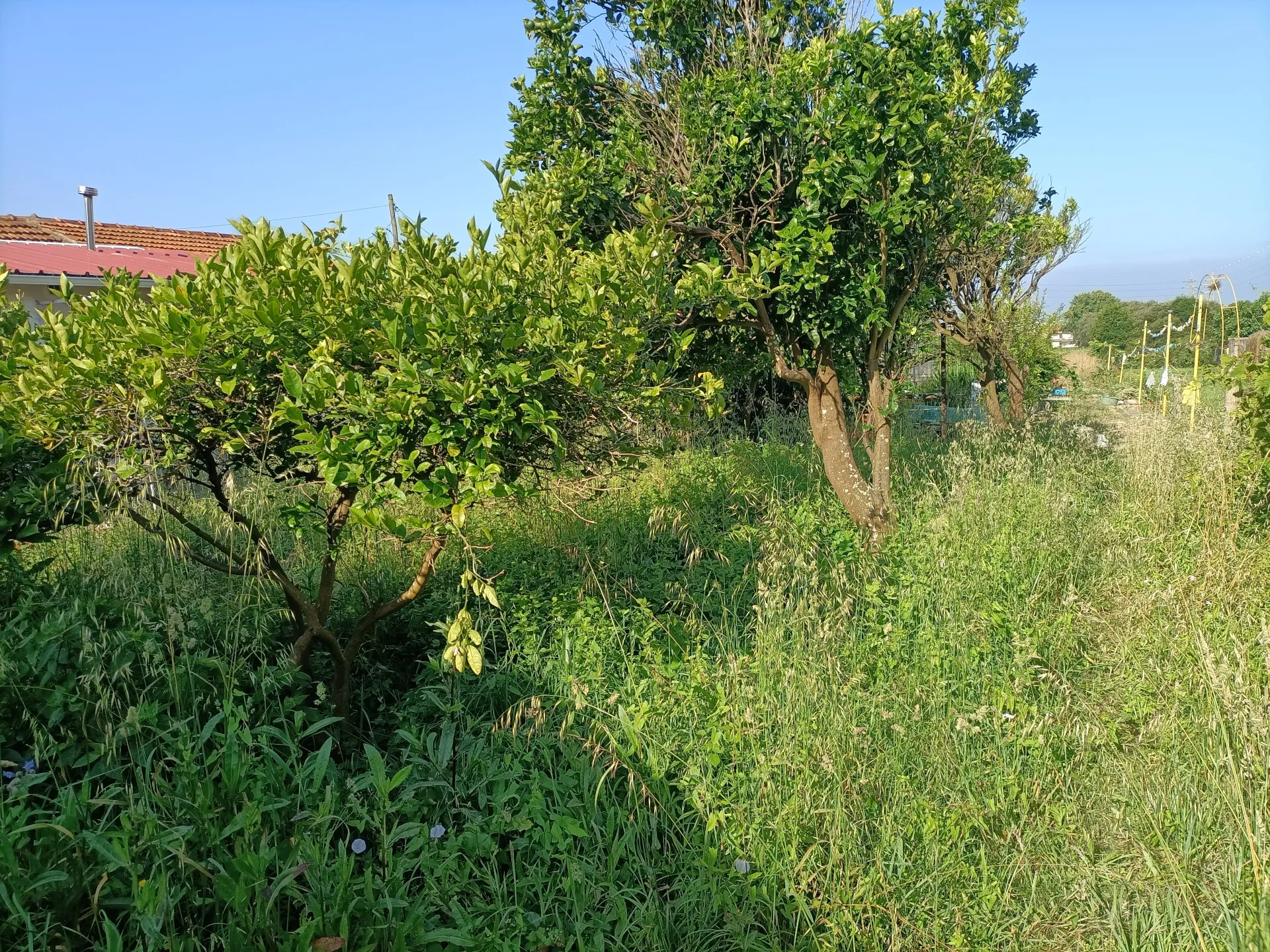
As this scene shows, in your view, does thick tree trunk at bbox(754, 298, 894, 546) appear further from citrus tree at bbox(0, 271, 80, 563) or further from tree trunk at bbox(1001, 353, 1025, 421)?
tree trunk at bbox(1001, 353, 1025, 421)

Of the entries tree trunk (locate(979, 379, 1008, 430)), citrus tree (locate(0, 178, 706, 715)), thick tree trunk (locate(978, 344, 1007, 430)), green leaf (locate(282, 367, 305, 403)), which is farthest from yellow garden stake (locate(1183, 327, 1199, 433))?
green leaf (locate(282, 367, 305, 403))

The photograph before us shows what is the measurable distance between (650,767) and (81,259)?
35.3 ft

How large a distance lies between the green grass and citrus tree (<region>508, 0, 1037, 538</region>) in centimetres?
206

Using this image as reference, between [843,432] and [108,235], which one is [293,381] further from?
[108,235]

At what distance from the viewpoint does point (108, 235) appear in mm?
13242

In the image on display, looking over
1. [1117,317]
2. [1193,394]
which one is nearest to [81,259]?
[1193,394]

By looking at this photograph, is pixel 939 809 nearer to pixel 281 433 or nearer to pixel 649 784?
pixel 649 784

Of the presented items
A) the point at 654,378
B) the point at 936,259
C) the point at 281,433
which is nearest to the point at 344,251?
the point at 281,433

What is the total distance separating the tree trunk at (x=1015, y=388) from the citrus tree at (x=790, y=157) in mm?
6206

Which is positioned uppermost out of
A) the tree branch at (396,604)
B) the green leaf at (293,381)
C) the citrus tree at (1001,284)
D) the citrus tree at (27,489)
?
the citrus tree at (1001,284)

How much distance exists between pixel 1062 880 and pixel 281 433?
3059 millimetres

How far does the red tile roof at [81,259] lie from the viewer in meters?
8.80

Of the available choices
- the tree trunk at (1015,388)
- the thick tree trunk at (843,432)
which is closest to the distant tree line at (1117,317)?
the tree trunk at (1015,388)

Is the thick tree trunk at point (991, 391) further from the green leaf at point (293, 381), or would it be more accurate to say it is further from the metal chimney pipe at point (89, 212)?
the metal chimney pipe at point (89, 212)
